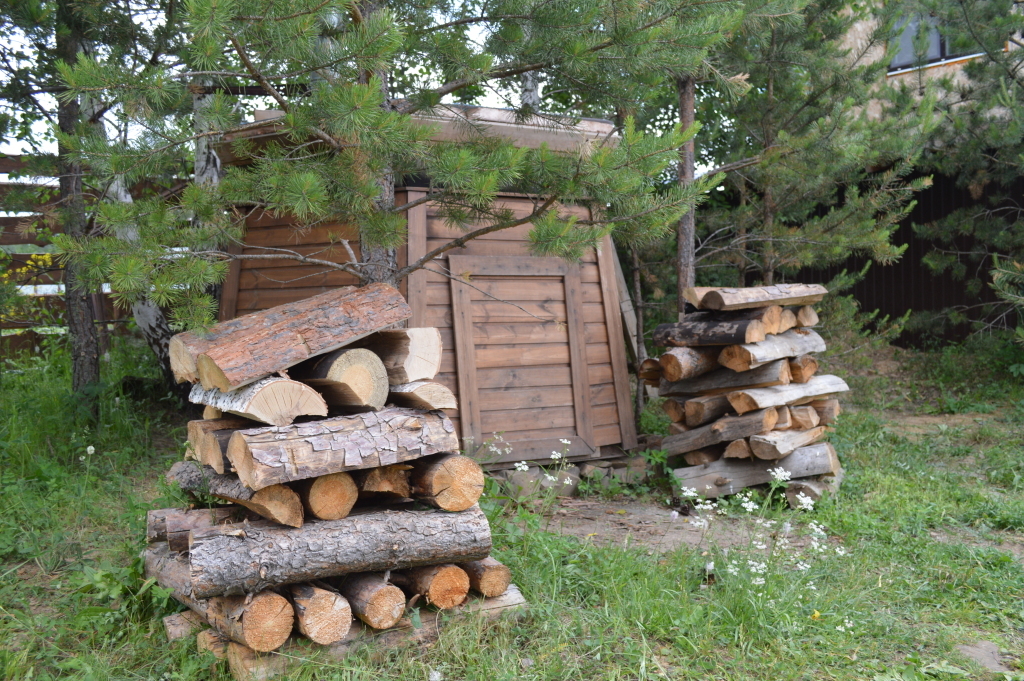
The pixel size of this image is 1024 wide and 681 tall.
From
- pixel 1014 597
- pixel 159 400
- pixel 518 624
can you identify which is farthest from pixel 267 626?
pixel 159 400

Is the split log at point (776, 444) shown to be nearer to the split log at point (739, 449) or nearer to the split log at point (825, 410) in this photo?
the split log at point (739, 449)

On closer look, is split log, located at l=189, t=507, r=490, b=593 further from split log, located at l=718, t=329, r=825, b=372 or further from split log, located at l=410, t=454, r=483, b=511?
split log, located at l=718, t=329, r=825, b=372

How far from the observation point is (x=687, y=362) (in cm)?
593

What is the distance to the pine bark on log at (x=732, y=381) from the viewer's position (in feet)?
19.4

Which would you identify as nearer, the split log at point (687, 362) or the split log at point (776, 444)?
the split log at point (776, 444)

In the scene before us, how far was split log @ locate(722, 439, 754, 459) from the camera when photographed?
5750mm

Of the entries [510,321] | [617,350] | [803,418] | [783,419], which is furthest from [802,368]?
[510,321]

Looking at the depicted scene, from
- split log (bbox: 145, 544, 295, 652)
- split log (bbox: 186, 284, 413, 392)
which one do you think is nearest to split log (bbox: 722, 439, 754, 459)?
split log (bbox: 186, 284, 413, 392)

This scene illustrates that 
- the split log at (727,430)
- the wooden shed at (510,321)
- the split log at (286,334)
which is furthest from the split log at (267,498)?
the split log at (727,430)

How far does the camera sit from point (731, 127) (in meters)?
8.72

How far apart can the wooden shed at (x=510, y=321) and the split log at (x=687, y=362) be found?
689 mm

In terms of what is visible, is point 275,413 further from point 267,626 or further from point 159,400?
point 159,400

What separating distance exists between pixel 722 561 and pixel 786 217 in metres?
5.37

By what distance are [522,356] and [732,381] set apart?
160 cm
